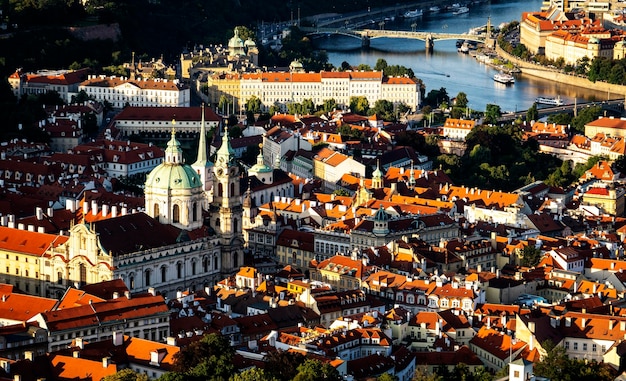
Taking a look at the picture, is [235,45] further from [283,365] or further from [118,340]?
[283,365]

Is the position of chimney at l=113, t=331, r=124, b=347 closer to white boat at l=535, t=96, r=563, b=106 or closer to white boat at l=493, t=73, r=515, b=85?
white boat at l=535, t=96, r=563, b=106

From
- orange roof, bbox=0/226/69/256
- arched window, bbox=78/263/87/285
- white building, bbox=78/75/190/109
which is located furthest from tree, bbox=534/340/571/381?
white building, bbox=78/75/190/109

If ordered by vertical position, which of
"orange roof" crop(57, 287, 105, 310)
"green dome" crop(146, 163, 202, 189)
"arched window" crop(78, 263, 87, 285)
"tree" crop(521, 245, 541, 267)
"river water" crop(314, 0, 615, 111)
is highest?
"green dome" crop(146, 163, 202, 189)

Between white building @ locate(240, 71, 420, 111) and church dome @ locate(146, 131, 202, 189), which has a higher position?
church dome @ locate(146, 131, 202, 189)

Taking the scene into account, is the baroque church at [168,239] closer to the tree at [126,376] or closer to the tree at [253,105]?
the tree at [126,376]

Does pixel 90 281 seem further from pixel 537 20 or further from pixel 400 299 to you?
pixel 537 20

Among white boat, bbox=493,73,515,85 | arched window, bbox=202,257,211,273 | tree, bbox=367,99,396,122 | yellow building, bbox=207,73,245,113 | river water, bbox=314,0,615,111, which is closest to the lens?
arched window, bbox=202,257,211,273
